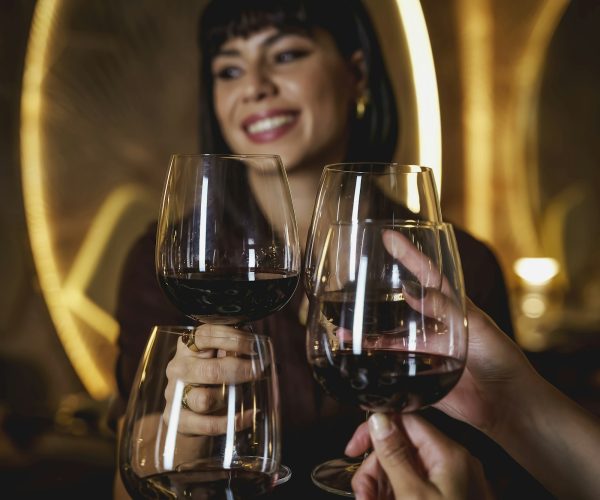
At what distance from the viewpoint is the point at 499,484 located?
0.91 metres

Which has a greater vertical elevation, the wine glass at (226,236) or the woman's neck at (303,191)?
the woman's neck at (303,191)

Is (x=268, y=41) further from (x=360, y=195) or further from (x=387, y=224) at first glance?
(x=387, y=224)

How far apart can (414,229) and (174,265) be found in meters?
0.24

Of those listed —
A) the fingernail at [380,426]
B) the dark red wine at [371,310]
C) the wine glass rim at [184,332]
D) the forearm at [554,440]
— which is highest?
the dark red wine at [371,310]

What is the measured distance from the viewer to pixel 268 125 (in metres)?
1.48

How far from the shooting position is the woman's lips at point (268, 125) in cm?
148

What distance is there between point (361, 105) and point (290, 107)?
232mm

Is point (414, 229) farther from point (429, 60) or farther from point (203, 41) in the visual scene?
point (429, 60)

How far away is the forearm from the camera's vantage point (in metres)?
0.81

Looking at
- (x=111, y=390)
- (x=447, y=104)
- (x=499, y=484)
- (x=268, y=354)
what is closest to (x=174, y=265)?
(x=268, y=354)

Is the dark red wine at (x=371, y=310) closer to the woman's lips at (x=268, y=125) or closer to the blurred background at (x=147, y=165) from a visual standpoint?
the woman's lips at (x=268, y=125)

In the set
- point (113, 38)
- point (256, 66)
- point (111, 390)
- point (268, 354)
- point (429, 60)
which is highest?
point (113, 38)

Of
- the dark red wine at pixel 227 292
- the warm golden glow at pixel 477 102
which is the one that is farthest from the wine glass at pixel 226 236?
the warm golden glow at pixel 477 102

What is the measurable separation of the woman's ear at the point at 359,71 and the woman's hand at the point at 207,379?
120 cm
